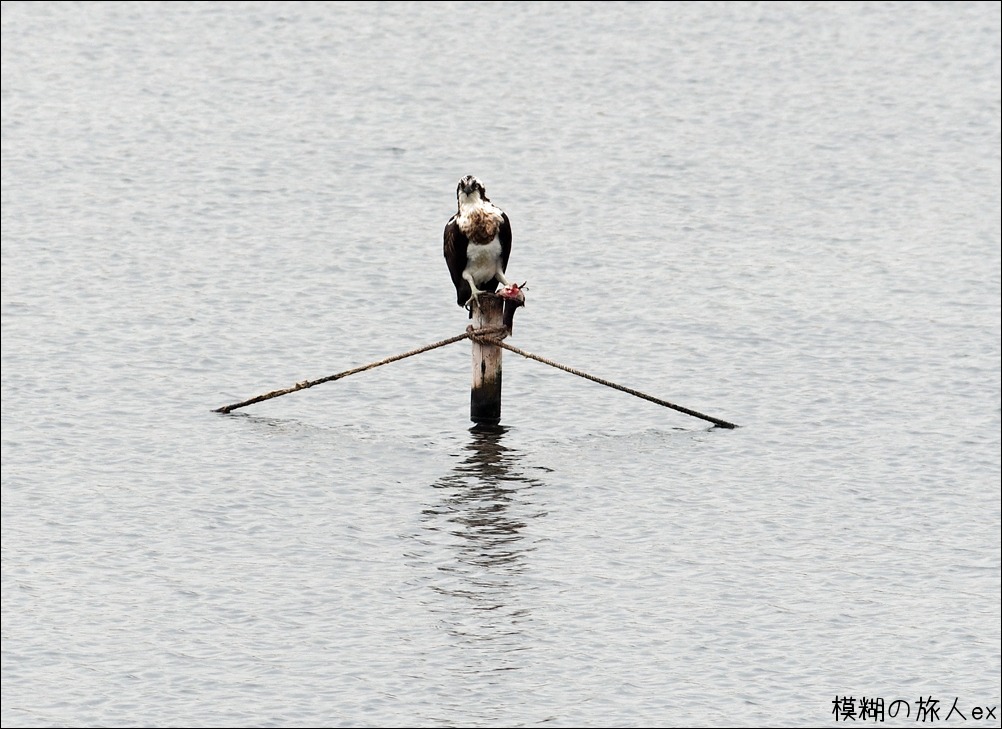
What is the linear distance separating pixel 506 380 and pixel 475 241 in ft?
13.9

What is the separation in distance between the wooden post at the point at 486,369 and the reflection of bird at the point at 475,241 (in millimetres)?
191

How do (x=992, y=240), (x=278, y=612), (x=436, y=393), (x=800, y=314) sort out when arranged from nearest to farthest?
(x=278, y=612) → (x=436, y=393) → (x=800, y=314) → (x=992, y=240)

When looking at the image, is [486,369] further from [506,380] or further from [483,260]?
[506,380]

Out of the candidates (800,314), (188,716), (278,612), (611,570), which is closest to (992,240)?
(800,314)

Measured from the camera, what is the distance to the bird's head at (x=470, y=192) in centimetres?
2412

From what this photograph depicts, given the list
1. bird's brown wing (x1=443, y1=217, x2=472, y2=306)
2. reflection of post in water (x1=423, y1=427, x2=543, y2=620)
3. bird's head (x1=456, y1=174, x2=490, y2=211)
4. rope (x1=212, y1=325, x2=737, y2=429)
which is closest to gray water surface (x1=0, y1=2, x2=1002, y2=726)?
reflection of post in water (x1=423, y1=427, x2=543, y2=620)

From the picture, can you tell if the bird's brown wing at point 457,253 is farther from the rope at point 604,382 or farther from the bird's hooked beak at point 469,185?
the rope at point 604,382

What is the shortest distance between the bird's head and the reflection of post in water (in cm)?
278

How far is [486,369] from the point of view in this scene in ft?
82.1

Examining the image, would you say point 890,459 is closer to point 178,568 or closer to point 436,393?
point 436,393

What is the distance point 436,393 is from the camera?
27.5 meters

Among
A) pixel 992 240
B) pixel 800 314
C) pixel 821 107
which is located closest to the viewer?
pixel 800 314

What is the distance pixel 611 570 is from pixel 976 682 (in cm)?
388

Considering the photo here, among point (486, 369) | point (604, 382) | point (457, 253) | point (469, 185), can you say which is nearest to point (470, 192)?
point (469, 185)
